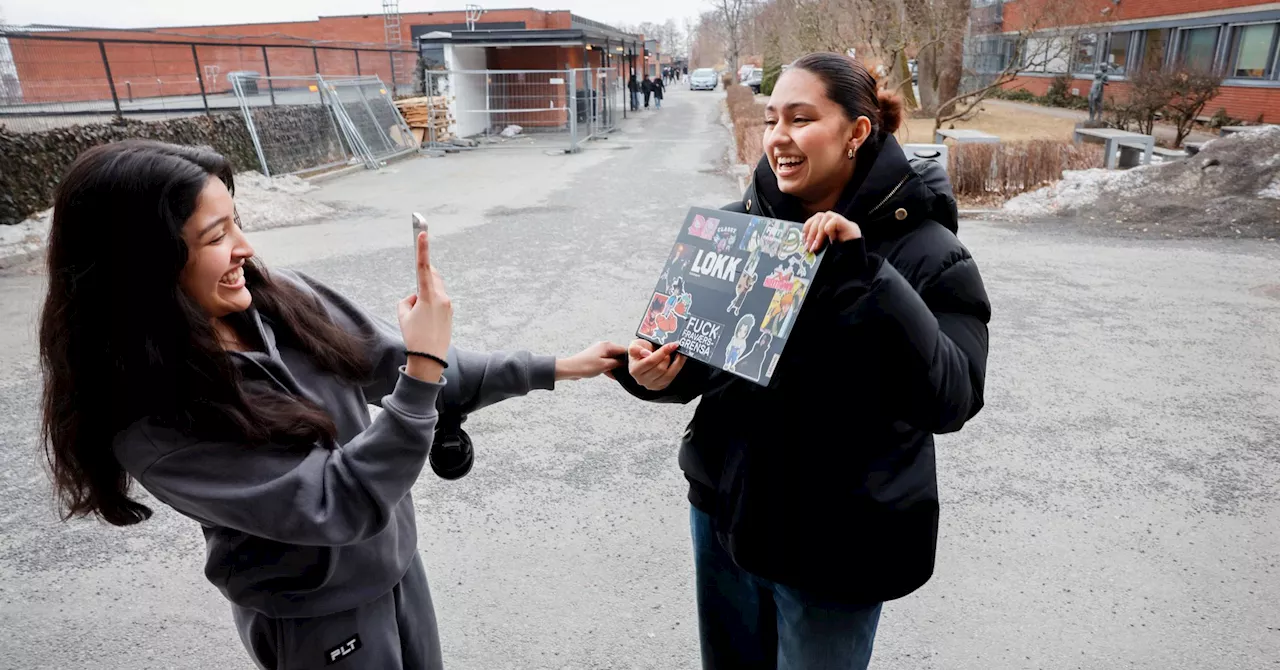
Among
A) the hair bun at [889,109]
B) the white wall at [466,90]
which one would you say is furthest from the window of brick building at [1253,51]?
the hair bun at [889,109]

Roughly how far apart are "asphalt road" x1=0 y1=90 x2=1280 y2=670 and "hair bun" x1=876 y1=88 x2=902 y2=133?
2.07m

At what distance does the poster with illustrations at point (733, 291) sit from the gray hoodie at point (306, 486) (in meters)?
0.61

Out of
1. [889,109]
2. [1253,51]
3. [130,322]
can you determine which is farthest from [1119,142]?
[130,322]

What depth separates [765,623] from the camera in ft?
6.88

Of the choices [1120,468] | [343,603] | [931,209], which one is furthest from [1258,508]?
[343,603]

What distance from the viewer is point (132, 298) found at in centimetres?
138

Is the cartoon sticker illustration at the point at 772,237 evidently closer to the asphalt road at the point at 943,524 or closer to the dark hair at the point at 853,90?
the dark hair at the point at 853,90

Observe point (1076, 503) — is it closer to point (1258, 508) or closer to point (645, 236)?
point (1258, 508)

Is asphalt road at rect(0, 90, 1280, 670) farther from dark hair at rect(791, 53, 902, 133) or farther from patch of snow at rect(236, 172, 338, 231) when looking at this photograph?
patch of snow at rect(236, 172, 338, 231)

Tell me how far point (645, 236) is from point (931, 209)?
331 inches

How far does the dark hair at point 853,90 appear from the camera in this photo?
70.4 inches

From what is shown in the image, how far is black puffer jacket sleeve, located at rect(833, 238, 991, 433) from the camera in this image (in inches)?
60.7

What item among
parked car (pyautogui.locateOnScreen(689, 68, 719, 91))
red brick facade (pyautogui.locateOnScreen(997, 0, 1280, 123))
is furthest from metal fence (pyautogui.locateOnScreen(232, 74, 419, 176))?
parked car (pyautogui.locateOnScreen(689, 68, 719, 91))

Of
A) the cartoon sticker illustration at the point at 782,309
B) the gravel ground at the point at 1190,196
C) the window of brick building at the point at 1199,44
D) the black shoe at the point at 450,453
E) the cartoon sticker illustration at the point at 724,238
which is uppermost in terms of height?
→ the window of brick building at the point at 1199,44
